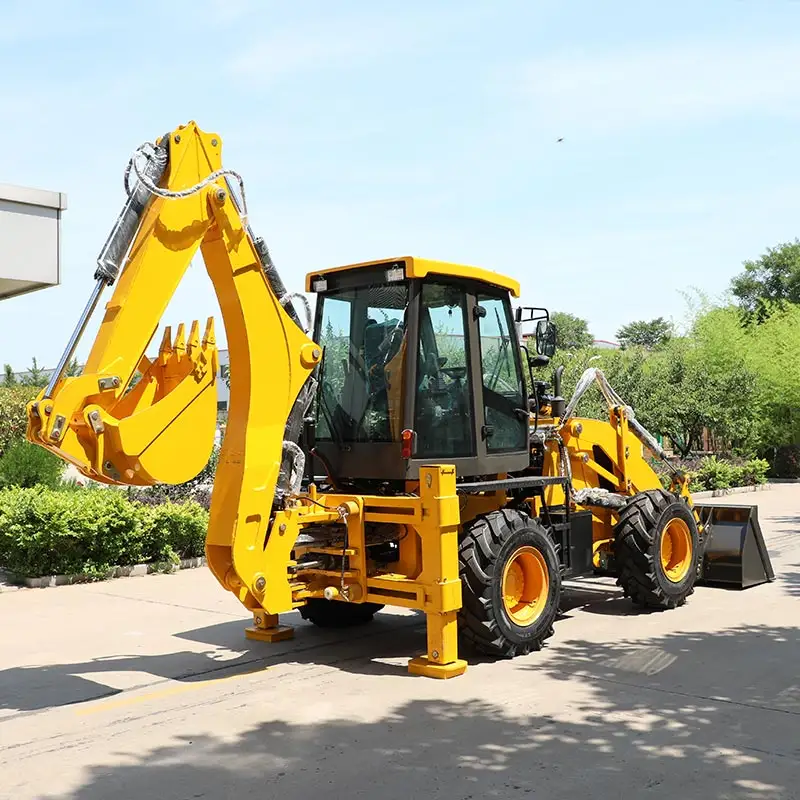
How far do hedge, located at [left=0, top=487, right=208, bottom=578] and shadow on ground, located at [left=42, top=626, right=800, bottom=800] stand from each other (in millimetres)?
5906

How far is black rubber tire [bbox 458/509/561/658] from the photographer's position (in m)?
6.79

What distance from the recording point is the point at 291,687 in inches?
251

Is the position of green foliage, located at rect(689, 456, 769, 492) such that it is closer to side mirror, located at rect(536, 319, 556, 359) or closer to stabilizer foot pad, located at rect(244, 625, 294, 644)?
side mirror, located at rect(536, 319, 556, 359)

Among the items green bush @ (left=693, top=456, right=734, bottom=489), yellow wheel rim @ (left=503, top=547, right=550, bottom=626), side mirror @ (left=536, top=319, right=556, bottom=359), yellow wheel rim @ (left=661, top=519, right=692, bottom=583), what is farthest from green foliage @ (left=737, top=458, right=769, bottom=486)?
yellow wheel rim @ (left=503, top=547, right=550, bottom=626)

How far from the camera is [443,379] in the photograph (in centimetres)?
720

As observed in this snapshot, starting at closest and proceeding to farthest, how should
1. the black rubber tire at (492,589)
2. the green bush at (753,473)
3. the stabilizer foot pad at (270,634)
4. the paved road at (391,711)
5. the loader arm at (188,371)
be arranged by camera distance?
the paved road at (391,711) < the loader arm at (188,371) < the black rubber tire at (492,589) < the stabilizer foot pad at (270,634) < the green bush at (753,473)

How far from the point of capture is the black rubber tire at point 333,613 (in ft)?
26.6

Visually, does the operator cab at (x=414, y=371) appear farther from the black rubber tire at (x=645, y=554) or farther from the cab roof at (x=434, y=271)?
the black rubber tire at (x=645, y=554)

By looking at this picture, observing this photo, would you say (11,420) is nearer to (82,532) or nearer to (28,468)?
(28,468)

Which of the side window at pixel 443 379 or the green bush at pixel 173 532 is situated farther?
the green bush at pixel 173 532

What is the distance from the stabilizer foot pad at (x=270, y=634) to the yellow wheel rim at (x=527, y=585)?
5.88 ft

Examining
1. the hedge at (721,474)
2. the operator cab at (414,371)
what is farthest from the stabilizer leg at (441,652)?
the hedge at (721,474)

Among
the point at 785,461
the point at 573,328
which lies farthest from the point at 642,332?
the point at 785,461

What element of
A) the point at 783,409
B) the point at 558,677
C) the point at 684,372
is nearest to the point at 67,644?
the point at 558,677
